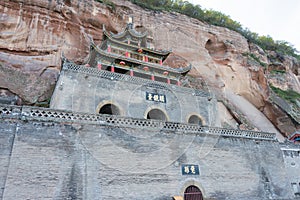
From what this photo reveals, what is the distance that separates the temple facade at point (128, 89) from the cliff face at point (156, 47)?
389cm

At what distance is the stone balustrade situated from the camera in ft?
22.5

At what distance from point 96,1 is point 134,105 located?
11.5 metres

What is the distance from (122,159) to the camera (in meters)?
7.69

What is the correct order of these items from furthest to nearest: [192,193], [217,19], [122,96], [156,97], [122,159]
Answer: [217,19] < [156,97] < [122,96] < [192,193] < [122,159]

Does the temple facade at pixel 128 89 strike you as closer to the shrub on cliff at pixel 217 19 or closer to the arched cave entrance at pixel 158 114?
the arched cave entrance at pixel 158 114

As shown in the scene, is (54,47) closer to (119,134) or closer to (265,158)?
(119,134)

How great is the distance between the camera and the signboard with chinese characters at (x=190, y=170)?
8.59m

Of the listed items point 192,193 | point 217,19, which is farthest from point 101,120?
point 217,19

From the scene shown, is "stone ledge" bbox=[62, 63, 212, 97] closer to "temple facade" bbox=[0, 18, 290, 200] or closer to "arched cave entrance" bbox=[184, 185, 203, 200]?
"temple facade" bbox=[0, 18, 290, 200]

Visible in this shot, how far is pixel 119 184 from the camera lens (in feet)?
23.9

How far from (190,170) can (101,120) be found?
3.91 meters

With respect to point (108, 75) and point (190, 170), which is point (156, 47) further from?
point (190, 170)

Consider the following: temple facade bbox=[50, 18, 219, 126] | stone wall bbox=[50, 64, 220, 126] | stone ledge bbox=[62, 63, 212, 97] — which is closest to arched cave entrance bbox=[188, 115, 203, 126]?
temple facade bbox=[50, 18, 219, 126]

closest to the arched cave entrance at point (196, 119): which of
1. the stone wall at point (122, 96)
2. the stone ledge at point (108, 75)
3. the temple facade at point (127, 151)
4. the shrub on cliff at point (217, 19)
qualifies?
the stone wall at point (122, 96)
